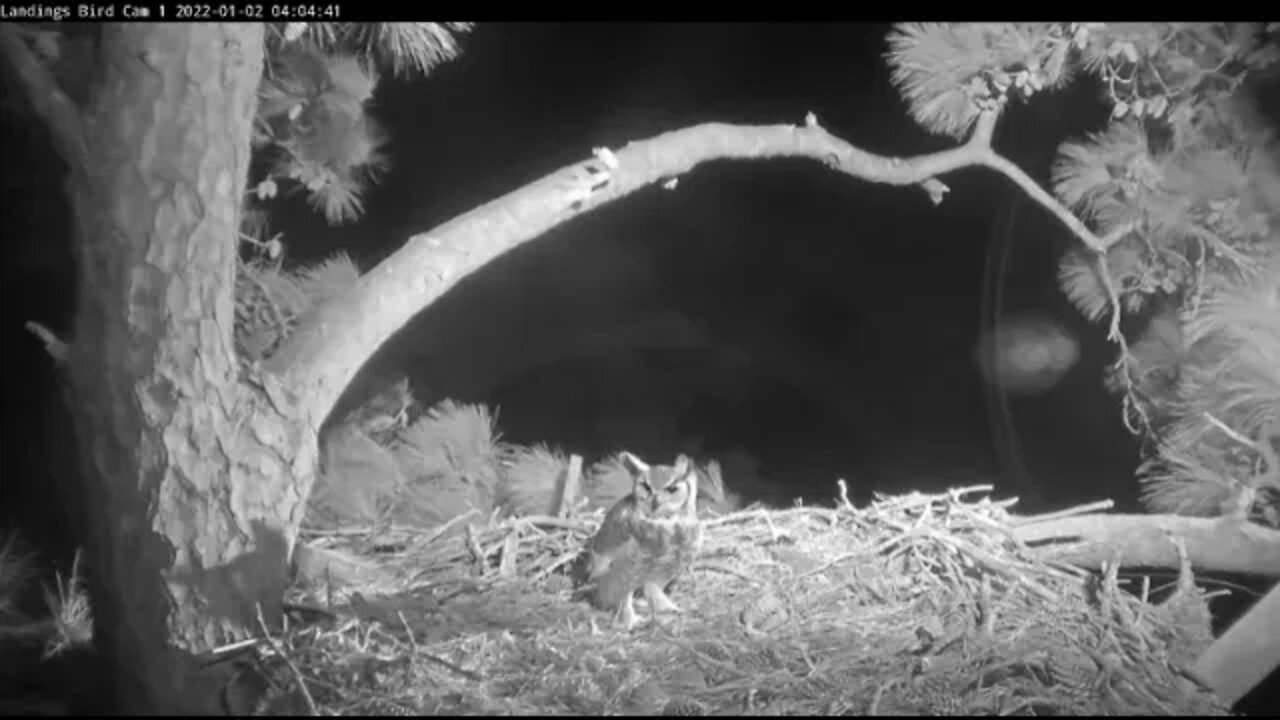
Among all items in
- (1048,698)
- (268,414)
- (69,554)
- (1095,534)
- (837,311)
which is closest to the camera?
(1048,698)

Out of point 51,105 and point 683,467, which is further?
point 683,467

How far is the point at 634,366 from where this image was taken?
12.6 ft

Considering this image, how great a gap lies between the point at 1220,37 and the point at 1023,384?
1.41 meters

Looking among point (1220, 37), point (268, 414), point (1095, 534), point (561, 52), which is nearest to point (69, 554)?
point (268, 414)

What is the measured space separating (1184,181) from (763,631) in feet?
5.54

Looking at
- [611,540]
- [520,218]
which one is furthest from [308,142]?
[611,540]

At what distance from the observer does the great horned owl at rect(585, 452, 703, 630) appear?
2.32 m

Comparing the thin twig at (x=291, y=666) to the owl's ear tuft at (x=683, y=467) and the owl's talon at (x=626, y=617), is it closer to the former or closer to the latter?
the owl's talon at (x=626, y=617)

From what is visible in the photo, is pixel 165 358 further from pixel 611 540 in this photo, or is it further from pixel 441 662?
pixel 611 540

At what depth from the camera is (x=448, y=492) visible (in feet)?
9.73

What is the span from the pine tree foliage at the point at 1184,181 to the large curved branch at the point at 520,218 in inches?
5.7

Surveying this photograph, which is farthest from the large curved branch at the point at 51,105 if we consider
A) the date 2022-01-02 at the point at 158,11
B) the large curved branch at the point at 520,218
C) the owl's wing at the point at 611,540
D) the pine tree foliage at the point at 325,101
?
the owl's wing at the point at 611,540

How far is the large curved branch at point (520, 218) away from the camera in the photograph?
2.04 metres

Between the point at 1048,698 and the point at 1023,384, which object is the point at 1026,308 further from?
the point at 1048,698
